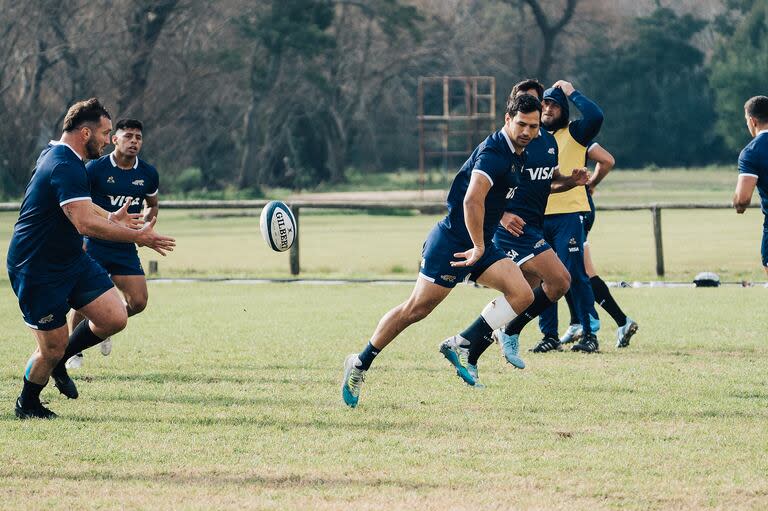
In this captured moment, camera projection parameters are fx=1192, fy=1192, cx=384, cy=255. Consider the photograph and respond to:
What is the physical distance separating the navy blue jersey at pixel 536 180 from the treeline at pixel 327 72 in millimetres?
39275

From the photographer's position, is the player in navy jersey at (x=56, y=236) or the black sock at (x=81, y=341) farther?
the black sock at (x=81, y=341)

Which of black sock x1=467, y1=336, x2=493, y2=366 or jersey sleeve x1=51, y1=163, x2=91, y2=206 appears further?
black sock x1=467, y1=336, x2=493, y2=366

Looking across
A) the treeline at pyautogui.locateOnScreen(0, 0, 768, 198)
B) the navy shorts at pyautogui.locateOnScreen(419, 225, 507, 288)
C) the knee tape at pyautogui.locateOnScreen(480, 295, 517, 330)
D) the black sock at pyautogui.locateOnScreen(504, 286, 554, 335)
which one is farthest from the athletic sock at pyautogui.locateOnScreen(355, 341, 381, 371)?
the treeline at pyautogui.locateOnScreen(0, 0, 768, 198)

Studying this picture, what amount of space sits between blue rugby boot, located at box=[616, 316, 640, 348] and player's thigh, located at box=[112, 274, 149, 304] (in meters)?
4.26

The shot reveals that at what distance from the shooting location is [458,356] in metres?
8.56

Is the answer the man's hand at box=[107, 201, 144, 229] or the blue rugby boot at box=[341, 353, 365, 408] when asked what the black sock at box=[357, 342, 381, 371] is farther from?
the man's hand at box=[107, 201, 144, 229]

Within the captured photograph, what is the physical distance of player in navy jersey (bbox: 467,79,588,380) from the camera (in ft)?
30.6

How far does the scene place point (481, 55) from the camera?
7269 centimetres

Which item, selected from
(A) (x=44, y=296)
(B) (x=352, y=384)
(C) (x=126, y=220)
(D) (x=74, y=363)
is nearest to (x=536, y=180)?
(B) (x=352, y=384)

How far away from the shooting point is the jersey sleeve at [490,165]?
25.9 feet

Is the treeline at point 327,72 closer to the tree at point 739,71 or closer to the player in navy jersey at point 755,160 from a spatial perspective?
the tree at point 739,71

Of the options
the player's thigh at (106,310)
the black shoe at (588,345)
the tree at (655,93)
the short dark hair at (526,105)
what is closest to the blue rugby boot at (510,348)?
the black shoe at (588,345)

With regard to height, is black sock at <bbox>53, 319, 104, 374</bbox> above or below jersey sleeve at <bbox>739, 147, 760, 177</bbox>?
below

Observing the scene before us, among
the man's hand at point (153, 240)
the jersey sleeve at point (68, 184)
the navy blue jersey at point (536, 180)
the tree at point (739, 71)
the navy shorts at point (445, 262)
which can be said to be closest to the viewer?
the jersey sleeve at point (68, 184)
